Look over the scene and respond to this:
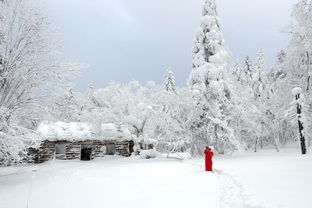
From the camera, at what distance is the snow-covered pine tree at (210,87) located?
24.8m

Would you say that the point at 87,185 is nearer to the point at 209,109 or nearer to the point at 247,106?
the point at 209,109

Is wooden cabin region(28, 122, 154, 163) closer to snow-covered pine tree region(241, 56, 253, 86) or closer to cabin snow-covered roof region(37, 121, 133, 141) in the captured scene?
cabin snow-covered roof region(37, 121, 133, 141)

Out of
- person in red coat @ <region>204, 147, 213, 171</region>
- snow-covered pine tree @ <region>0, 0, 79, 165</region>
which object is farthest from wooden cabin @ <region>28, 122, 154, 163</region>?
person in red coat @ <region>204, 147, 213, 171</region>

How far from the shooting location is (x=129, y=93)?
31031mm

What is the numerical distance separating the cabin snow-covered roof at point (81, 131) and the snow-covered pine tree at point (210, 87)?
28.4 feet

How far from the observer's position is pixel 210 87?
25.5 meters

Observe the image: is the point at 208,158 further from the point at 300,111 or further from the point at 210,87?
the point at 210,87

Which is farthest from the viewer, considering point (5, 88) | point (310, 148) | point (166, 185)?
point (310, 148)

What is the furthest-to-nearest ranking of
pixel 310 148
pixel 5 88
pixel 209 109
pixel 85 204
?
pixel 209 109, pixel 310 148, pixel 5 88, pixel 85 204

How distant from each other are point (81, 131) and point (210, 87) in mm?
14106

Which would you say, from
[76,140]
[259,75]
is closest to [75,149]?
[76,140]

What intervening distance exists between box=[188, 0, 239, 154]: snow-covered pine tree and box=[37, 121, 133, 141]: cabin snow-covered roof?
28.4 feet

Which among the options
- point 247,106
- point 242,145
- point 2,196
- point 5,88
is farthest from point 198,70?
point 2,196

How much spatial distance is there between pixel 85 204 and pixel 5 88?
8.34 meters
